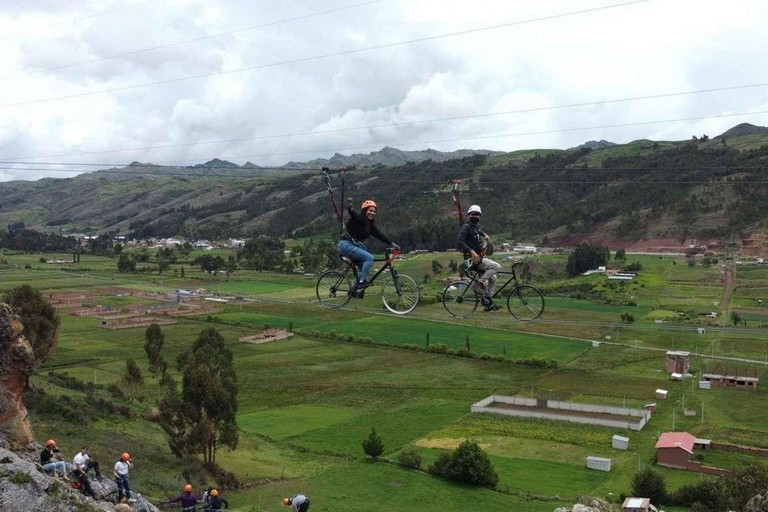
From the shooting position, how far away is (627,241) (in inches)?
7549

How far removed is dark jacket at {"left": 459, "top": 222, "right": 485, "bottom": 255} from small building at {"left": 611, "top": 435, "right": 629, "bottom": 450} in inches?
1634

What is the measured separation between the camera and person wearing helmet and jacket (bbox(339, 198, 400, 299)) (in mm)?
26562

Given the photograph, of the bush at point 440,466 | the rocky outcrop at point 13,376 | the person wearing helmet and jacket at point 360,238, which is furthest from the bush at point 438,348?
the rocky outcrop at point 13,376

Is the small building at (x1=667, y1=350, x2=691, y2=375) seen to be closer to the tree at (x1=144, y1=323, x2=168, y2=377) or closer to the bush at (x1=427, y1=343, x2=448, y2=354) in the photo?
the bush at (x1=427, y1=343, x2=448, y2=354)

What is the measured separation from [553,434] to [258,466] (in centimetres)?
2745

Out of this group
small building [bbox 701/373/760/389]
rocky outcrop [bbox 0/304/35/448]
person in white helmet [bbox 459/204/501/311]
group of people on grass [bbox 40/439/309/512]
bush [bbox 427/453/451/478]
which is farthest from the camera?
small building [bbox 701/373/760/389]

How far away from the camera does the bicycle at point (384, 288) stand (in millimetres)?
27953

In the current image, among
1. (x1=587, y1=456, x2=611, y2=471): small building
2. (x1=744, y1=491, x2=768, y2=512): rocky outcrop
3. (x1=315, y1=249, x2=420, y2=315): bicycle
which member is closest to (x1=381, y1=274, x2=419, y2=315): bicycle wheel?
(x1=315, y1=249, x2=420, y2=315): bicycle

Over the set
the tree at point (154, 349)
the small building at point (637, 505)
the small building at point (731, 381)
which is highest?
the tree at point (154, 349)

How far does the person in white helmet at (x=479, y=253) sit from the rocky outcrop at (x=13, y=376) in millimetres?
17945

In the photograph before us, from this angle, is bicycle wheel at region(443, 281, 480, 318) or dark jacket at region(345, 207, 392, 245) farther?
bicycle wheel at region(443, 281, 480, 318)

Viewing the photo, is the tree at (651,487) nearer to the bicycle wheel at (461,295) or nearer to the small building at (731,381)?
the bicycle wheel at (461,295)

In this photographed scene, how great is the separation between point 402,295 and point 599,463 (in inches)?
1385

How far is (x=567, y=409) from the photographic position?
72875 mm
